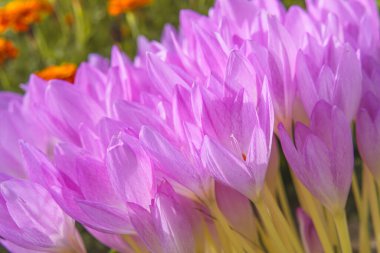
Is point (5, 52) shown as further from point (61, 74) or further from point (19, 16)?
point (61, 74)

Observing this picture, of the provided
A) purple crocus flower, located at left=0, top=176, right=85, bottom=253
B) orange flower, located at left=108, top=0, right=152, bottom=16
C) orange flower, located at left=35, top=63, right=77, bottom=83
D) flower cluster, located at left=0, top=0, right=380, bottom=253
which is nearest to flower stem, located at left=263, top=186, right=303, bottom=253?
flower cluster, located at left=0, top=0, right=380, bottom=253

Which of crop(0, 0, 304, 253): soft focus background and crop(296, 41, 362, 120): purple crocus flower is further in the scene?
crop(0, 0, 304, 253): soft focus background

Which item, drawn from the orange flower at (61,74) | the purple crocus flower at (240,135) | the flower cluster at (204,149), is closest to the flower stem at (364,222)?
the flower cluster at (204,149)

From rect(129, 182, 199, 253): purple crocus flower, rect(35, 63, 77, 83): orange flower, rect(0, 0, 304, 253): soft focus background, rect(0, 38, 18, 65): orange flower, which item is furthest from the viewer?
rect(0, 0, 304, 253): soft focus background

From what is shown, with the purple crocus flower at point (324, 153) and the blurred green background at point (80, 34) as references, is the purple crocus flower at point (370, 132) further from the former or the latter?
the blurred green background at point (80, 34)

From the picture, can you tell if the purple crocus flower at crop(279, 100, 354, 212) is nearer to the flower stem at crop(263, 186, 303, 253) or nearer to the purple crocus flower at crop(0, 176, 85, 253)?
the flower stem at crop(263, 186, 303, 253)

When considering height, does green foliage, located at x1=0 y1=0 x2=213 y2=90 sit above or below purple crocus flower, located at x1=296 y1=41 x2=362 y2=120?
above

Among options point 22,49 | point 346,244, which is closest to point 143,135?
point 346,244

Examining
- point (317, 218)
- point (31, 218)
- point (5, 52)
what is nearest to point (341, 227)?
point (317, 218)
